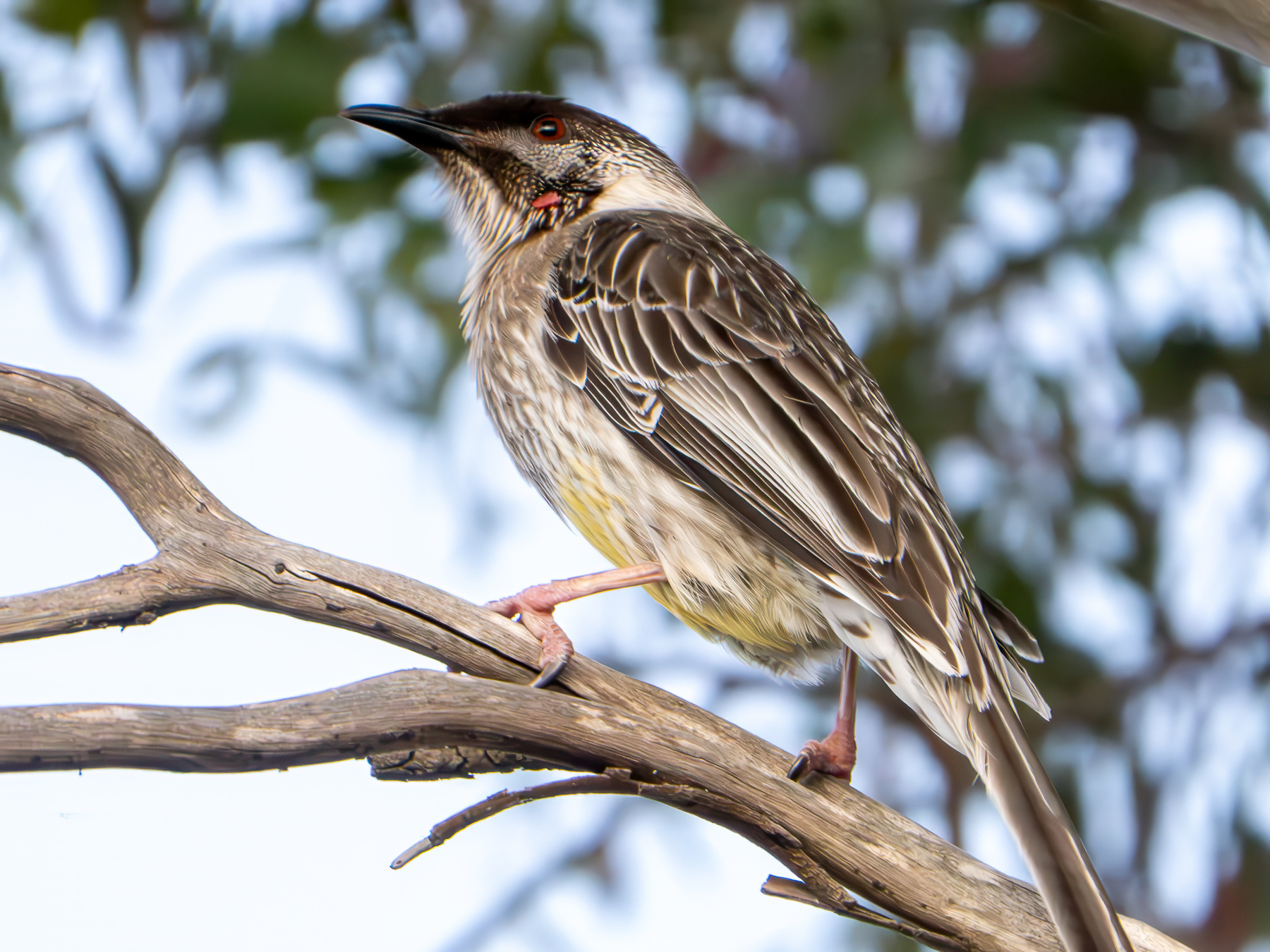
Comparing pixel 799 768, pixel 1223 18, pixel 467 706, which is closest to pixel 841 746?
pixel 799 768

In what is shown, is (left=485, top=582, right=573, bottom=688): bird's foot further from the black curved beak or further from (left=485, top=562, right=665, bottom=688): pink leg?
the black curved beak

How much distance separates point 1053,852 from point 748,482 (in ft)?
2.60

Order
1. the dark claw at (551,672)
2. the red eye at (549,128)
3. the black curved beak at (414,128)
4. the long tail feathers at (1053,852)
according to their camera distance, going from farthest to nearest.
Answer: the red eye at (549,128)
the black curved beak at (414,128)
the dark claw at (551,672)
the long tail feathers at (1053,852)

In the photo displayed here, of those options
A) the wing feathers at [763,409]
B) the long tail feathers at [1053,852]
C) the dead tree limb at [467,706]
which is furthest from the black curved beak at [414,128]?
the long tail feathers at [1053,852]

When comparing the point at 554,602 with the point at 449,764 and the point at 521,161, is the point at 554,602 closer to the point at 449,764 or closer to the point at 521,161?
the point at 449,764

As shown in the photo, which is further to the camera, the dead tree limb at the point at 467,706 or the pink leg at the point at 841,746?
the pink leg at the point at 841,746

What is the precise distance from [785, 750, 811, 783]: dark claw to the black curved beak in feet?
5.71

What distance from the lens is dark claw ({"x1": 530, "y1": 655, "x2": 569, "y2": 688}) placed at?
6.91 feet

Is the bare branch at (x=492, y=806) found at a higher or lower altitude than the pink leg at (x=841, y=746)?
lower

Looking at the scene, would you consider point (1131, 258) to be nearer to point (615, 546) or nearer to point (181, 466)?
point (615, 546)

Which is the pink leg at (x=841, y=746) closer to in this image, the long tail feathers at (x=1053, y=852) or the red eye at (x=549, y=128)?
the long tail feathers at (x=1053, y=852)

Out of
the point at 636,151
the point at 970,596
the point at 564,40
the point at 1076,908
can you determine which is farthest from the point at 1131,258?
the point at 1076,908

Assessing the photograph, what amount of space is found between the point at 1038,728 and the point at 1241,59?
3.11 meters

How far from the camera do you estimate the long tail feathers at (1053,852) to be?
5.98 ft
